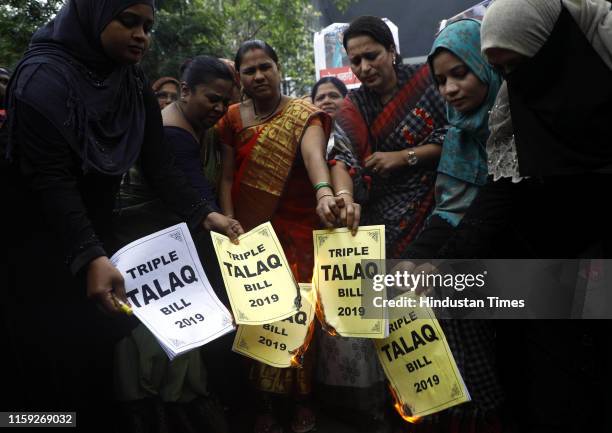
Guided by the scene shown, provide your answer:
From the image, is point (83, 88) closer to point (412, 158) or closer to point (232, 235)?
point (232, 235)

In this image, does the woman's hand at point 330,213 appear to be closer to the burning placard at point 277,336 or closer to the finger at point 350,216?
the finger at point 350,216

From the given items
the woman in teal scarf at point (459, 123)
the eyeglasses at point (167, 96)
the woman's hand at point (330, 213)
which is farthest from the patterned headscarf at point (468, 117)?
the eyeglasses at point (167, 96)

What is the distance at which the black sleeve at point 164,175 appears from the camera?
2.42 m

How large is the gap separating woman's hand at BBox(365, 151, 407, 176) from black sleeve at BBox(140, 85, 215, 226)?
0.73m

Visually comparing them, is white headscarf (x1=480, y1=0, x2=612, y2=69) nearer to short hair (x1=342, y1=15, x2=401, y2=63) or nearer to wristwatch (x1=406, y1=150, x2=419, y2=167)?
wristwatch (x1=406, y1=150, x2=419, y2=167)

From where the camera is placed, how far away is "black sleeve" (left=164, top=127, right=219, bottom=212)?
263 centimetres

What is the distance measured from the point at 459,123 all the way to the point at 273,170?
89cm

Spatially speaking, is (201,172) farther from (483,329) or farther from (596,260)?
(596,260)

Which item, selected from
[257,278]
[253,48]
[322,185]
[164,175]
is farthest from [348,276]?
[253,48]

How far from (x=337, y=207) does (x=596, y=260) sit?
3.00ft

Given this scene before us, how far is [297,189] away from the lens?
2.85 metres

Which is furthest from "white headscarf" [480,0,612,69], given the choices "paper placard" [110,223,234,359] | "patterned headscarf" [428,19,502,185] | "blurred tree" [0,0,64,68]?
"blurred tree" [0,0,64,68]

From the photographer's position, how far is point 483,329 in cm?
238

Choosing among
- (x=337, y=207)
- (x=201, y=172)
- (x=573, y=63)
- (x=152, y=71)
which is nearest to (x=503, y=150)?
(x=573, y=63)
